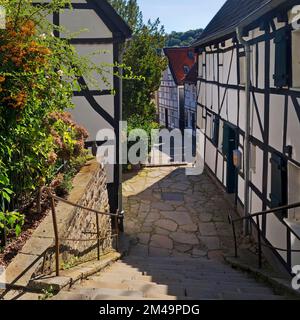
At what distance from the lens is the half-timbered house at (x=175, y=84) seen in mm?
29359

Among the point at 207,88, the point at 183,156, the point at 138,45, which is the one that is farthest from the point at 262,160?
the point at 138,45

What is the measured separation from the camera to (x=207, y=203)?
1147 centimetres

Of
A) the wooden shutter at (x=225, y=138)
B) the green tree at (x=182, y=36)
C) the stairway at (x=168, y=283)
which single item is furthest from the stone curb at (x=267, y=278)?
the green tree at (x=182, y=36)

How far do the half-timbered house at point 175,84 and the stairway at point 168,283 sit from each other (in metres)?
22.5

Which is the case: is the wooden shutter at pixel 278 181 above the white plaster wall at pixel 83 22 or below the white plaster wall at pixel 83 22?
below

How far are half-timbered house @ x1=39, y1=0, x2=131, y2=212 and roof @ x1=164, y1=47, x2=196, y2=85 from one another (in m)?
21.5

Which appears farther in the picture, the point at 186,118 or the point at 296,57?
the point at 186,118

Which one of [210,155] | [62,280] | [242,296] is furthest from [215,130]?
[62,280]

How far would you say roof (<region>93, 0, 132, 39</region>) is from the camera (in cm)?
795

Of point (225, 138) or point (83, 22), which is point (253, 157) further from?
point (83, 22)

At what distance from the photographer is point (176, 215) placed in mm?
10625

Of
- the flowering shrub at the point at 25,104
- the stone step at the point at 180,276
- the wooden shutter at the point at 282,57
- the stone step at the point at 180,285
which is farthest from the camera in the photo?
the wooden shutter at the point at 282,57

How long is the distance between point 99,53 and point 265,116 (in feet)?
11.9

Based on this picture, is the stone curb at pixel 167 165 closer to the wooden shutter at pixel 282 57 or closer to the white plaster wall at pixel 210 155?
the white plaster wall at pixel 210 155
